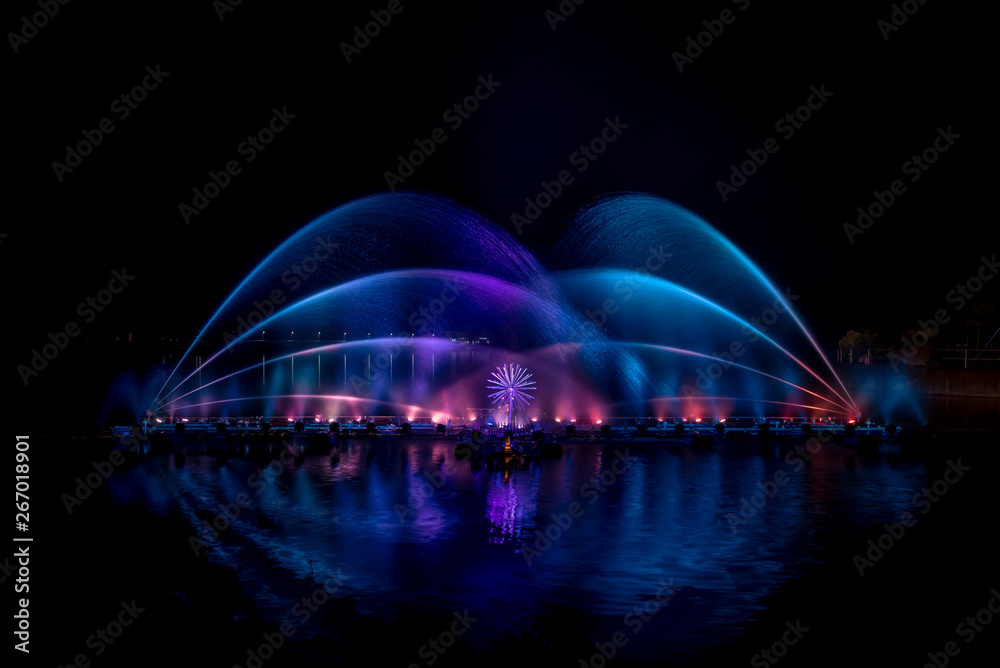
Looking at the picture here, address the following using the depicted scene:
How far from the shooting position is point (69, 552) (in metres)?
22.1

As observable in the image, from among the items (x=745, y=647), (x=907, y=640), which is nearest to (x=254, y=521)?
(x=745, y=647)

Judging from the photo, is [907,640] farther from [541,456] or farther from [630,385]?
[630,385]

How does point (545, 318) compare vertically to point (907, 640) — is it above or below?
above

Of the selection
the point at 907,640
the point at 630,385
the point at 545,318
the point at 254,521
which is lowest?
the point at 907,640

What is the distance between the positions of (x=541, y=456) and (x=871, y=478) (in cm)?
1422

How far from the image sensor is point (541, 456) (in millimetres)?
41406

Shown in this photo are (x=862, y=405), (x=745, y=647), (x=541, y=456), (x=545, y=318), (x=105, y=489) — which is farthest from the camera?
(x=862, y=405)

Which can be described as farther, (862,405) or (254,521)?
(862,405)

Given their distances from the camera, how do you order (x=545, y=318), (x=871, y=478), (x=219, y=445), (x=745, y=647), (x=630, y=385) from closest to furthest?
(x=745, y=647) < (x=871, y=478) < (x=219, y=445) < (x=545, y=318) < (x=630, y=385)

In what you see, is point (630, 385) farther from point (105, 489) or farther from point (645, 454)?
point (105, 489)

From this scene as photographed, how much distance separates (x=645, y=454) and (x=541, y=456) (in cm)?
558

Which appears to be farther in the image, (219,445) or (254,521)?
(219,445)

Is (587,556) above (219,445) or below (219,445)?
below

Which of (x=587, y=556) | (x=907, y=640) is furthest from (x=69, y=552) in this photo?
(x=907, y=640)
